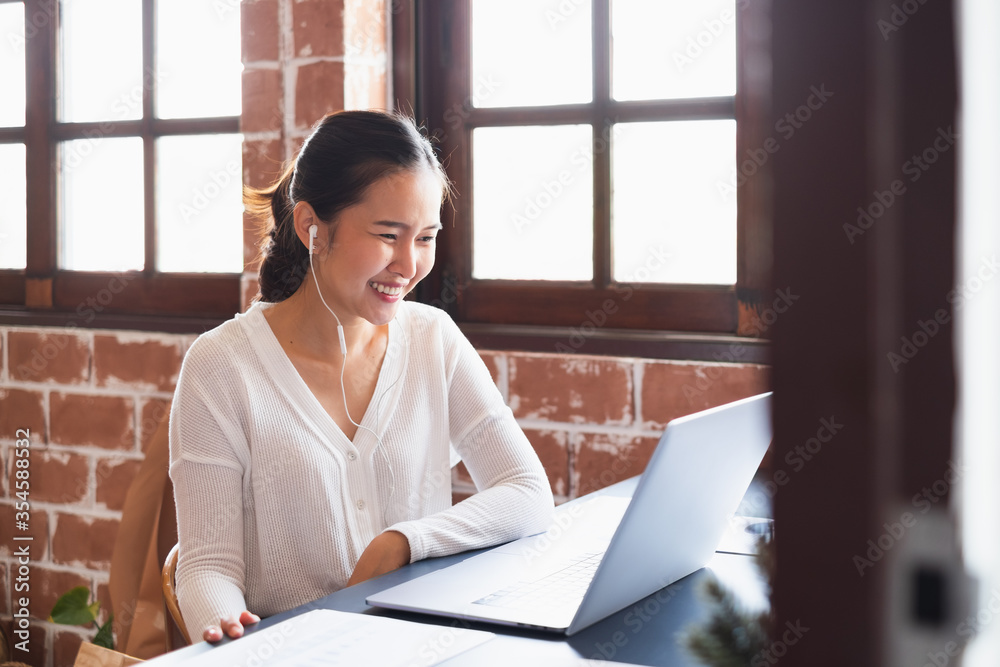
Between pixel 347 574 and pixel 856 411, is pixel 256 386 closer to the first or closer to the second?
pixel 347 574

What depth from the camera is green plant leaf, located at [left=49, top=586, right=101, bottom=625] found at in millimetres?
2137

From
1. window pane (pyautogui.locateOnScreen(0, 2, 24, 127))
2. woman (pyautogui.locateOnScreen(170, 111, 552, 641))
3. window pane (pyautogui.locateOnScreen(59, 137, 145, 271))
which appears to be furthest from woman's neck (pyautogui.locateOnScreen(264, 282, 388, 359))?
window pane (pyautogui.locateOnScreen(0, 2, 24, 127))

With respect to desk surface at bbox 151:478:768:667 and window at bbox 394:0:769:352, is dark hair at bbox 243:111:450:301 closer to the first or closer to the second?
window at bbox 394:0:769:352

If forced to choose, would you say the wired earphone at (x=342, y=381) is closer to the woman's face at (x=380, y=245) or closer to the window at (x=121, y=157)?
the woman's face at (x=380, y=245)

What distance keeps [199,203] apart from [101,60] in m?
0.47

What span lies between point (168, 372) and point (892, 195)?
2.11 m

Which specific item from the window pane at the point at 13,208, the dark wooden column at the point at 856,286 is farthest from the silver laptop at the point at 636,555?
the window pane at the point at 13,208

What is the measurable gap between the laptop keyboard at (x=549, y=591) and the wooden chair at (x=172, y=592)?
0.47m

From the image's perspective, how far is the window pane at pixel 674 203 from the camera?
71.3 inches

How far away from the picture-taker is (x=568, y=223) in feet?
6.41

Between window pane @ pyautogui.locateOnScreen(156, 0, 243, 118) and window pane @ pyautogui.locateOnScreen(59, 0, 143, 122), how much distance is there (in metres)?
0.07

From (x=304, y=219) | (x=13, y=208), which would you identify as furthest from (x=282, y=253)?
(x=13, y=208)

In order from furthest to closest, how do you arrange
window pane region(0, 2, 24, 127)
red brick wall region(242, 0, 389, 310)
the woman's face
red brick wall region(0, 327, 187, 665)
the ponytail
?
window pane region(0, 2, 24, 127) → red brick wall region(0, 327, 187, 665) → red brick wall region(242, 0, 389, 310) → the ponytail → the woman's face

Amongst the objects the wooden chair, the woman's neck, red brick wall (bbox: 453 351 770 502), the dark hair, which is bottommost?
the wooden chair
